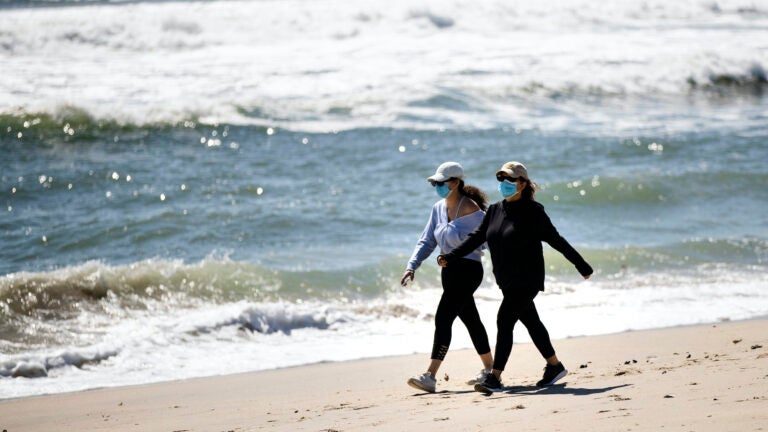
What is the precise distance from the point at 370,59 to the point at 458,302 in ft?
71.0

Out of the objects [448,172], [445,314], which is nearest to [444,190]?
[448,172]

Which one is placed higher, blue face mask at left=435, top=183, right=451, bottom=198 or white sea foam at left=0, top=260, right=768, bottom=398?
blue face mask at left=435, top=183, right=451, bottom=198

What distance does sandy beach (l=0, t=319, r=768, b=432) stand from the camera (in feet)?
15.9

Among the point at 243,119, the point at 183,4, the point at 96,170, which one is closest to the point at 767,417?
the point at 96,170

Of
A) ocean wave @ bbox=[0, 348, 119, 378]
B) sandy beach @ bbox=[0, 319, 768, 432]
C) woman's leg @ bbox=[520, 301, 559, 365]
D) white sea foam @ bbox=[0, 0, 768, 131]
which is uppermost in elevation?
white sea foam @ bbox=[0, 0, 768, 131]

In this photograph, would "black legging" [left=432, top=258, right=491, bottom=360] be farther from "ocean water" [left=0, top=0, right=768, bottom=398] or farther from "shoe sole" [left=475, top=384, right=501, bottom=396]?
"ocean water" [left=0, top=0, right=768, bottom=398]

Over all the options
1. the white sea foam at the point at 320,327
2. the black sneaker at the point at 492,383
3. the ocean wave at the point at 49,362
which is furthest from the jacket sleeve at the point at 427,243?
the ocean wave at the point at 49,362

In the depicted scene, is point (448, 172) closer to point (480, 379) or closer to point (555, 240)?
point (555, 240)

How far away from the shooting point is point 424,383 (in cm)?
621

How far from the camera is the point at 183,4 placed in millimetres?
35750

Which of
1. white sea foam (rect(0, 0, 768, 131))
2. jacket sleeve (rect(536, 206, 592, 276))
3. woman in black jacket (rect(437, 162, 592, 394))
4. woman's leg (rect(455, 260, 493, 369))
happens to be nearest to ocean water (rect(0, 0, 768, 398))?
white sea foam (rect(0, 0, 768, 131))

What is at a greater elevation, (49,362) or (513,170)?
(513,170)

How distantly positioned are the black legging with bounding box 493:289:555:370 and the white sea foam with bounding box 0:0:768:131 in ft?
47.1

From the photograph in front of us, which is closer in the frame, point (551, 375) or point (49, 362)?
point (551, 375)
